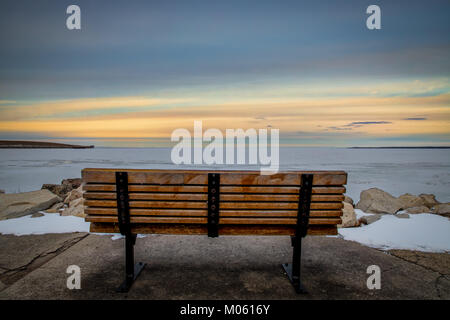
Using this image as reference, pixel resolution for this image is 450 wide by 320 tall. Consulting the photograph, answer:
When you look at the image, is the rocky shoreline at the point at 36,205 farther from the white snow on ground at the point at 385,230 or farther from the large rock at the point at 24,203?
the white snow on ground at the point at 385,230

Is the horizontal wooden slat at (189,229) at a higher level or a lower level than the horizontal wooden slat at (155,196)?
lower

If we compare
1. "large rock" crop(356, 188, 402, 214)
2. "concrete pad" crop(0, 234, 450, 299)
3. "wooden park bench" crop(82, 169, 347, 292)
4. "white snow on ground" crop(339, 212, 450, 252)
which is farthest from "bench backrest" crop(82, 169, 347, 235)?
"large rock" crop(356, 188, 402, 214)

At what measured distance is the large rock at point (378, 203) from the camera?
7052 millimetres

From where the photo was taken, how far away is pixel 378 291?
2951 mm

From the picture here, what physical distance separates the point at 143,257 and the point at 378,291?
8.98 ft

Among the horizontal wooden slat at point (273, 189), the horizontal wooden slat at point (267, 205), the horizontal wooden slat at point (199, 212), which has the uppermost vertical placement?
the horizontal wooden slat at point (273, 189)

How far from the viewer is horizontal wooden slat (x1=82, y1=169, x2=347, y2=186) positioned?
8.93ft

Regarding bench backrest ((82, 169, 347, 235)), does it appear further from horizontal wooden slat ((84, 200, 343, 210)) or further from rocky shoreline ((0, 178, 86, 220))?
rocky shoreline ((0, 178, 86, 220))

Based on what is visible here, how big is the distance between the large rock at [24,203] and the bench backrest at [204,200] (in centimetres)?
363

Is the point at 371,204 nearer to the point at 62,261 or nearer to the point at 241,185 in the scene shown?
the point at 241,185

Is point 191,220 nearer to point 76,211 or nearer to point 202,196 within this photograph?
point 202,196

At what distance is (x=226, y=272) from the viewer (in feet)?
11.0

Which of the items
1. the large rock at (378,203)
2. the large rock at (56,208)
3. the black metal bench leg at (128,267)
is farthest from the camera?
the large rock at (378,203)

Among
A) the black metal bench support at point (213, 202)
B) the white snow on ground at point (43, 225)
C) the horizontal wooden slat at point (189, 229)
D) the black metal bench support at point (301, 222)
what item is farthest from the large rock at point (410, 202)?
the white snow on ground at point (43, 225)
